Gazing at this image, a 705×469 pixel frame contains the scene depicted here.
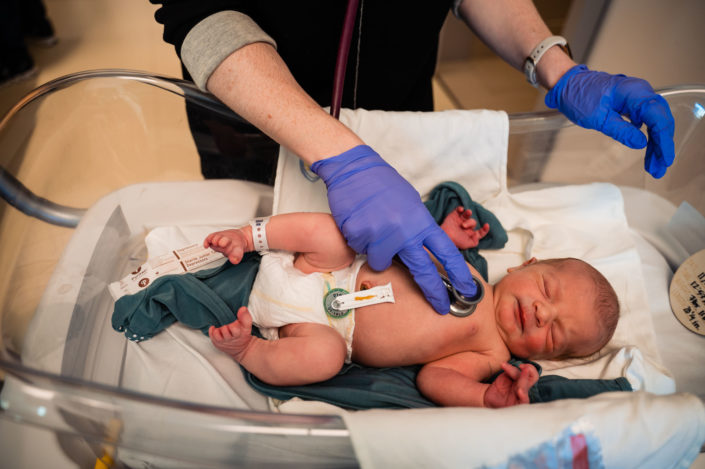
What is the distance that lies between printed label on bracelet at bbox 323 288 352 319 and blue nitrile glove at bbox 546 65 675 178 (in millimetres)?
726

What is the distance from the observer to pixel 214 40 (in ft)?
2.82

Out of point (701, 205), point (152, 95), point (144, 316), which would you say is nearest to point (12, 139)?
point (152, 95)

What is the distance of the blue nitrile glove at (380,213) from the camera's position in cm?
90

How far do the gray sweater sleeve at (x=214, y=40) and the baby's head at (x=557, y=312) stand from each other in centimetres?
80

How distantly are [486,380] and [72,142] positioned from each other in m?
1.16

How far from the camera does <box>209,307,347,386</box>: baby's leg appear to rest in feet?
3.00

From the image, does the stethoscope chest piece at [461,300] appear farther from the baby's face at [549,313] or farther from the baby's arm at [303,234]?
the baby's arm at [303,234]

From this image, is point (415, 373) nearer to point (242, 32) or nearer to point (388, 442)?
point (388, 442)

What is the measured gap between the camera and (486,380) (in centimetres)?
108

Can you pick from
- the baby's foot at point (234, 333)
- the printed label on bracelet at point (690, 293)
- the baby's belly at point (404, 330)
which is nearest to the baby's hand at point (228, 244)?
the baby's foot at point (234, 333)

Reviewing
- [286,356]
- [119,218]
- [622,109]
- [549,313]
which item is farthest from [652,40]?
[119,218]

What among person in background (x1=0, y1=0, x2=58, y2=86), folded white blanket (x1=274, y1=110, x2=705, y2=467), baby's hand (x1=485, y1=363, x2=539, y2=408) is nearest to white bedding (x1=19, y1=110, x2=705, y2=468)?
folded white blanket (x1=274, y1=110, x2=705, y2=467)

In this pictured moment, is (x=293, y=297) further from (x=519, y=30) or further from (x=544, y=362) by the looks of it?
(x=519, y=30)

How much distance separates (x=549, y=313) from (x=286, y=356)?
0.60m
